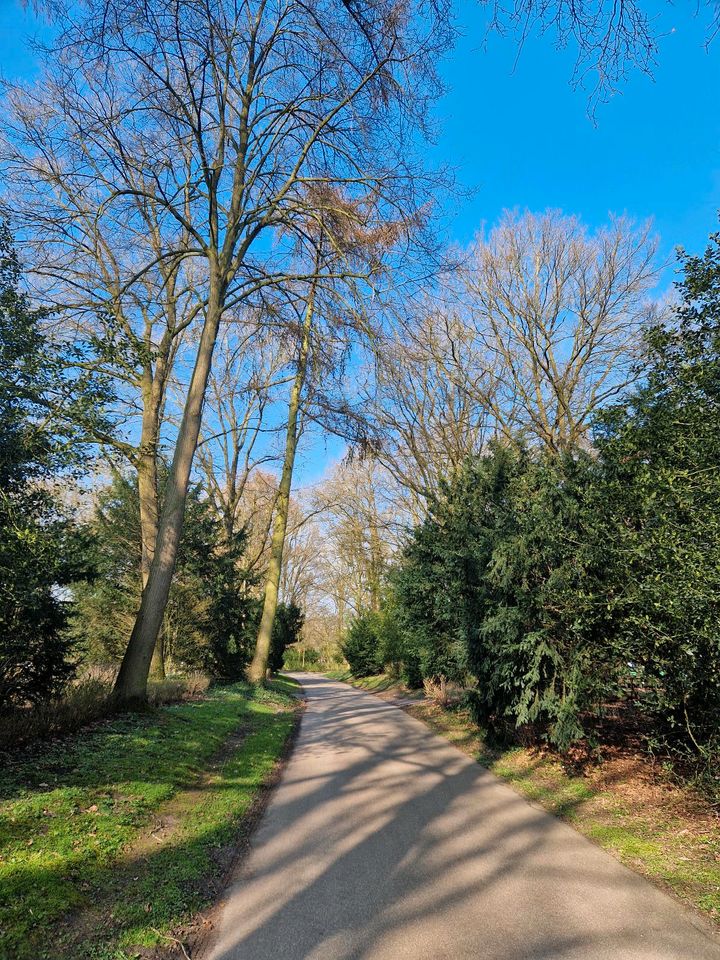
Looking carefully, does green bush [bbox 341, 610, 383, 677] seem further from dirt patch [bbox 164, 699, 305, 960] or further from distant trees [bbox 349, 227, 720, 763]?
dirt patch [bbox 164, 699, 305, 960]

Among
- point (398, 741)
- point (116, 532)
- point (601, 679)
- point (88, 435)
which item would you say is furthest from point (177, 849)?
point (116, 532)

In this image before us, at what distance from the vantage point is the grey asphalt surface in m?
3.03

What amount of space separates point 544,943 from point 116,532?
17205 millimetres

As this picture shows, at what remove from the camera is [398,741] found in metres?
9.76

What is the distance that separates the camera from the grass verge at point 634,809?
13.1 ft

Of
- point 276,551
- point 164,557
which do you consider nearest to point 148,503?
point 164,557

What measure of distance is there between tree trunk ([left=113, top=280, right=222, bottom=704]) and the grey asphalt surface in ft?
11.2

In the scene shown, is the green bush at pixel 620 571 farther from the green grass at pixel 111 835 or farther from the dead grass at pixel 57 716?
the dead grass at pixel 57 716

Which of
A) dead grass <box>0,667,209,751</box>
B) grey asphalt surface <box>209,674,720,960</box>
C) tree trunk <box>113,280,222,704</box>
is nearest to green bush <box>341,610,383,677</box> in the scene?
tree trunk <box>113,280,222,704</box>

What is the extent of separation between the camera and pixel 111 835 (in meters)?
4.14

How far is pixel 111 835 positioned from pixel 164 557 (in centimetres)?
505

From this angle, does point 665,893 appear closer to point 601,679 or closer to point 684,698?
point 684,698

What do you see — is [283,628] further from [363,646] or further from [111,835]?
[111,835]

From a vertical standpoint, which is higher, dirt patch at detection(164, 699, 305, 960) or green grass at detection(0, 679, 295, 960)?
green grass at detection(0, 679, 295, 960)
